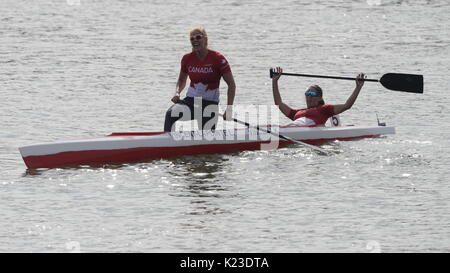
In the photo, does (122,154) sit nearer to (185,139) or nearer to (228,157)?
(185,139)

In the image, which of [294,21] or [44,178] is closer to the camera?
[44,178]

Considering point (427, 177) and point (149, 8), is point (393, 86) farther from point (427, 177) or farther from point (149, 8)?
point (149, 8)

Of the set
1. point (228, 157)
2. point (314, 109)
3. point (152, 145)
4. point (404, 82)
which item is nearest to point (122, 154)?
point (152, 145)

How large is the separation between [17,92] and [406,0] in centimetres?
2910

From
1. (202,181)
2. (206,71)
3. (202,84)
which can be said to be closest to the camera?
(202,181)

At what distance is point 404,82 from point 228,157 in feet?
13.9

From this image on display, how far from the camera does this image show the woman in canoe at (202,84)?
16219 millimetres

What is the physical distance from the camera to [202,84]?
53.9ft

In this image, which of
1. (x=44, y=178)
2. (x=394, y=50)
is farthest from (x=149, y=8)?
(x=44, y=178)

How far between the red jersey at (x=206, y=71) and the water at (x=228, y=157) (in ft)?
3.55

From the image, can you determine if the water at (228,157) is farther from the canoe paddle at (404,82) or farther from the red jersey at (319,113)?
the canoe paddle at (404,82)

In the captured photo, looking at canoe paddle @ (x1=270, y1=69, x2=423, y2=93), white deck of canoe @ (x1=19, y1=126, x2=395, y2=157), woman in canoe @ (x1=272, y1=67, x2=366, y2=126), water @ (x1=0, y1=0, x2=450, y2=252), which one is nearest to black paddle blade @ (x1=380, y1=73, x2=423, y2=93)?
canoe paddle @ (x1=270, y1=69, x2=423, y2=93)

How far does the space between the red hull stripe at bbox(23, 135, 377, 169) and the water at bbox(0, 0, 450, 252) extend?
19 cm

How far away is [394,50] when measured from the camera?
1336 inches
